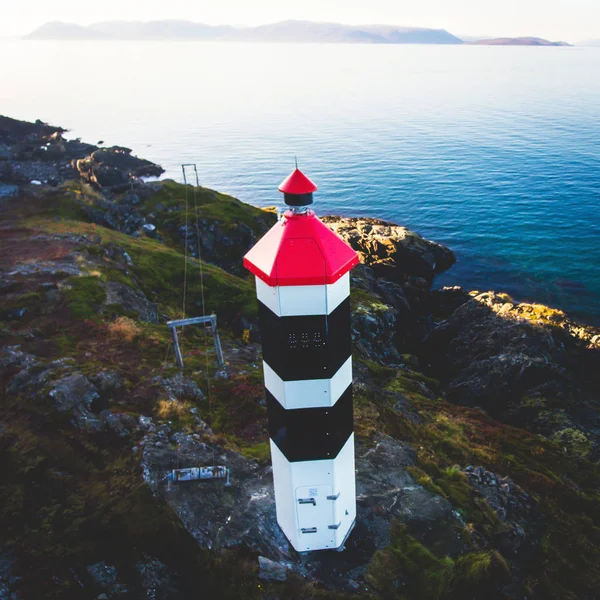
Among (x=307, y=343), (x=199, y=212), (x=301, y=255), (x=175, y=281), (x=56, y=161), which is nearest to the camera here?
(x=301, y=255)

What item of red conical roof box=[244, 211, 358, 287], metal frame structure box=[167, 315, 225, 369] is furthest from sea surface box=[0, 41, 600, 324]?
red conical roof box=[244, 211, 358, 287]

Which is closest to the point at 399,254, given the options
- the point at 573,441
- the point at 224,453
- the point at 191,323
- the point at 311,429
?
the point at 573,441

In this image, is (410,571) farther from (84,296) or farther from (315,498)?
(84,296)

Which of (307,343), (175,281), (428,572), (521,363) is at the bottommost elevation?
(521,363)

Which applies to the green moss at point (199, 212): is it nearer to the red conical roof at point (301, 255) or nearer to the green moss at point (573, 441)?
the green moss at point (573, 441)

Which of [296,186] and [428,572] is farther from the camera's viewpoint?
[428,572]
